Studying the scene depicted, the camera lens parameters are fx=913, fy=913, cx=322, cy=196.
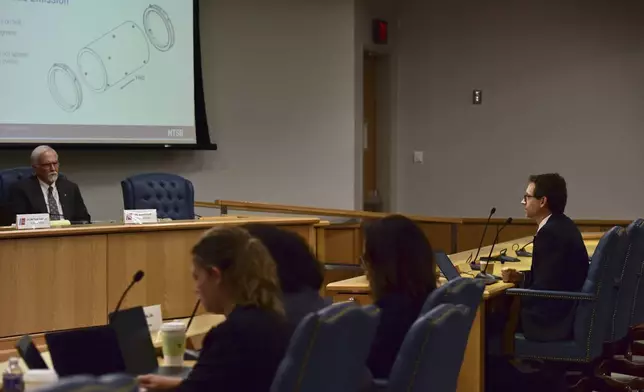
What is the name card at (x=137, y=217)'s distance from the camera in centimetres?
518

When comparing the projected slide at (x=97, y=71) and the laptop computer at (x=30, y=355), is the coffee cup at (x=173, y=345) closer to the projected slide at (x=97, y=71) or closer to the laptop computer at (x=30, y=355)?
the laptop computer at (x=30, y=355)

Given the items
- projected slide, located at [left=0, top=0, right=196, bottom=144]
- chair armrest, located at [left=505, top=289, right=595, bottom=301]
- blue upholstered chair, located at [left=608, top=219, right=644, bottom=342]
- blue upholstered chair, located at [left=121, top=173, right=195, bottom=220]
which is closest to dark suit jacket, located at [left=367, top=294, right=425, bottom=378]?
chair armrest, located at [left=505, top=289, right=595, bottom=301]

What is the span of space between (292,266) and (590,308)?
7.65ft

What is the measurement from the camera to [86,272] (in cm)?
485

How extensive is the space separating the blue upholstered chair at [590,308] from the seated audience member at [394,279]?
1.63 metres

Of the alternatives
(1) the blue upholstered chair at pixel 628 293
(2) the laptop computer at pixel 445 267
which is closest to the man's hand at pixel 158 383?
(2) the laptop computer at pixel 445 267

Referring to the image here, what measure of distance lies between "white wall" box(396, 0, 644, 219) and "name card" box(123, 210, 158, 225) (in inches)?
199

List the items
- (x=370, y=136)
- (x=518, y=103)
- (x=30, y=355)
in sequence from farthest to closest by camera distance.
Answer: (x=370, y=136) → (x=518, y=103) → (x=30, y=355)

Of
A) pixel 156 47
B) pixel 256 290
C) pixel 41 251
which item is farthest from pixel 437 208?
pixel 256 290

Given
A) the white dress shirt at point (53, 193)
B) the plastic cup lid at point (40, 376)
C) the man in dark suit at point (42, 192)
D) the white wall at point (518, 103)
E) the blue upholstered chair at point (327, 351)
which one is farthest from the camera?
the white wall at point (518, 103)

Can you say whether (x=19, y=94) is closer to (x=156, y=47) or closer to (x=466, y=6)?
(x=156, y=47)

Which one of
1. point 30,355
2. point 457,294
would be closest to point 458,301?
point 457,294

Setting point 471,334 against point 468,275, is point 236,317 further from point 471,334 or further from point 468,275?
point 468,275

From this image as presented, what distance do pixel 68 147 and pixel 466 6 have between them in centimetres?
474
